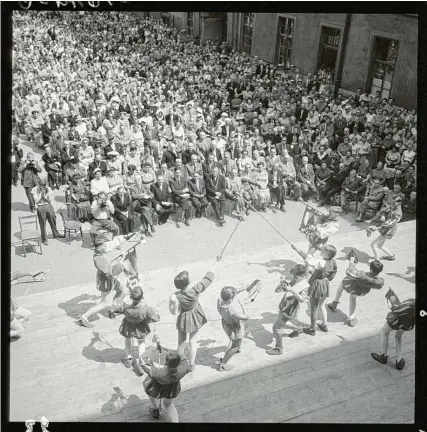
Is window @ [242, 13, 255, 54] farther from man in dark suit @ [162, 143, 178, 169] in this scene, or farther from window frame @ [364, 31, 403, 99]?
man in dark suit @ [162, 143, 178, 169]

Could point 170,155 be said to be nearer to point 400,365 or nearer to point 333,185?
point 333,185

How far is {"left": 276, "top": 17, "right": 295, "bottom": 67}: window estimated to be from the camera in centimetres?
1731

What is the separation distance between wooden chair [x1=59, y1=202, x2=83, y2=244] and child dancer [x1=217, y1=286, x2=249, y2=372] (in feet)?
15.4

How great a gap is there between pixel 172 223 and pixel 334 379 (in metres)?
5.49

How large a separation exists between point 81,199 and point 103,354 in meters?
4.37

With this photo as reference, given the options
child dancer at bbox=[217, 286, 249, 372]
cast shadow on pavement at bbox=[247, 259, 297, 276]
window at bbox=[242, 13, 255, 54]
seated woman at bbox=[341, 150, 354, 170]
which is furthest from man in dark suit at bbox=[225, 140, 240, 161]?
window at bbox=[242, 13, 255, 54]

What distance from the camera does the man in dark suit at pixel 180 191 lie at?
33.0 ft

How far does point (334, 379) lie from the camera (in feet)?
18.6

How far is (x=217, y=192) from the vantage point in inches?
408

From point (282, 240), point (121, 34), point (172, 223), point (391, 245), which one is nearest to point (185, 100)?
point (121, 34)

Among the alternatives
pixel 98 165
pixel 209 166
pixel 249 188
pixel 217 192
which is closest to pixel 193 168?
pixel 209 166

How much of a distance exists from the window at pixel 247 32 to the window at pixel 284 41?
1.75 metres

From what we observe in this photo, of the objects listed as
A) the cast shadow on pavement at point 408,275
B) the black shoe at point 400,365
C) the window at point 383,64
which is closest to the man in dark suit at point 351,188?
the cast shadow on pavement at point 408,275

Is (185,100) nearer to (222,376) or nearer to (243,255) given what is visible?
(243,255)
